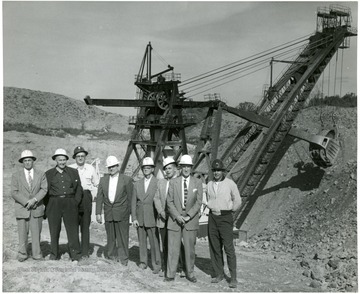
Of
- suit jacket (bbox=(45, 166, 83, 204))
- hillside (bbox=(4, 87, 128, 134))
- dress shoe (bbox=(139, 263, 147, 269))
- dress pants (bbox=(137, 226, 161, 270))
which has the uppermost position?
hillside (bbox=(4, 87, 128, 134))

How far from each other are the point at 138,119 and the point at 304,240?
312 inches

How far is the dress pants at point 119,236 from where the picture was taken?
7473mm

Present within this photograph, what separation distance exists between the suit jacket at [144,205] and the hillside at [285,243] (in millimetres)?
883

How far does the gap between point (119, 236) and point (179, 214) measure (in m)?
1.36

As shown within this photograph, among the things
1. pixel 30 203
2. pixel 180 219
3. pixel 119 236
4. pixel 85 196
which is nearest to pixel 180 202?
pixel 180 219

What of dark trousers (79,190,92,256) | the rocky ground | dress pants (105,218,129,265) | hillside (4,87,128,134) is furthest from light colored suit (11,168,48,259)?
hillside (4,87,128,134)

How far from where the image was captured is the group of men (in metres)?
6.84

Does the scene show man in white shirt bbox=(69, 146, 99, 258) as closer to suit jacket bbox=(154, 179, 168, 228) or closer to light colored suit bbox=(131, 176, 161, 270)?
light colored suit bbox=(131, 176, 161, 270)

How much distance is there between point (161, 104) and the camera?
15820 mm

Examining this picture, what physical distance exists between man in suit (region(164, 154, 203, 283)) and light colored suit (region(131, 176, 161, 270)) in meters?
0.48

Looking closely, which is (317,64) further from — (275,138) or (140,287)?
(140,287)

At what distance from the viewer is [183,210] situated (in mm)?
6863

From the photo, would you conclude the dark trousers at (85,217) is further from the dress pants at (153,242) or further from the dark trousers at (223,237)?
the dark trousers at (223,237)

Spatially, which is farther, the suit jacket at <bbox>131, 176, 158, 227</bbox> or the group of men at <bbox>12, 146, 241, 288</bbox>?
the suit jacket at <bbox>131, 176, 158, 227</bbox>
